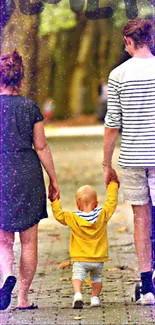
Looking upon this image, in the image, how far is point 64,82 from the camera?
2142 inches

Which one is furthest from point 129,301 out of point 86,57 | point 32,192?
point 86,57

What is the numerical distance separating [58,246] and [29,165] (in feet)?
11.9

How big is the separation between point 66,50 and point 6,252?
34559 mm

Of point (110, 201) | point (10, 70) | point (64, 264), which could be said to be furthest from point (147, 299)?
point (64, 264)

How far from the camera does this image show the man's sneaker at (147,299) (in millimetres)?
7941

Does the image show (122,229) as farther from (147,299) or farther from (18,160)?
(18,160)

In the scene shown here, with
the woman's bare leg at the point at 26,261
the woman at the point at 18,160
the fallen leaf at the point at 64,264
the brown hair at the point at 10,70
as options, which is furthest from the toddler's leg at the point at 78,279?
the fallen leaf at the point at 64,264

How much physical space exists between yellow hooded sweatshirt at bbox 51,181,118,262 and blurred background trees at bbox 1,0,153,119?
6.74ft

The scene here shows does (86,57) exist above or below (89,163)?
above

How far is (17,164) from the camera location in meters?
7.67

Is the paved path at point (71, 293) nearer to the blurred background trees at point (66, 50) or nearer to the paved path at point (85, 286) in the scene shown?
the paved path at point (85, 286)

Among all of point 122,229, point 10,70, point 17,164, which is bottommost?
point 122,229

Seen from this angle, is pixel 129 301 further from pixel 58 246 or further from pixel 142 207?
pixel 58 246

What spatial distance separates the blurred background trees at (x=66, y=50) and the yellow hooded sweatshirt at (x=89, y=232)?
6.74 feet
